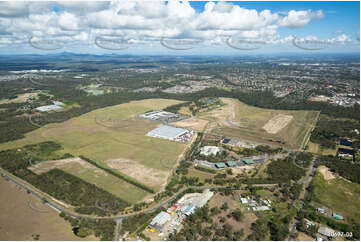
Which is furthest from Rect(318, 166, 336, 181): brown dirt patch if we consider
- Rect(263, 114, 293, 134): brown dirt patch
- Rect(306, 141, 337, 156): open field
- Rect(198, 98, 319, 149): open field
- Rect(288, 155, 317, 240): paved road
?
Rect(263, 114, 293, 134): brown dirt patch

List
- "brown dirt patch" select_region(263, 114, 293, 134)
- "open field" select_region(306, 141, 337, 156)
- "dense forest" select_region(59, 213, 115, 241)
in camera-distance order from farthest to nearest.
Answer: "brown dirt patch" select_region(263, 114, 293, 134)
"open field" select_region(306, 141, 337, 156)
"dense forest" select_region(59, 213, 115, 241)

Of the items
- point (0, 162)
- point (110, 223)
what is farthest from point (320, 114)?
point (0, 162)

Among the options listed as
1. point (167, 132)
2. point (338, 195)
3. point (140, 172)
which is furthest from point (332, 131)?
point (140, 172)

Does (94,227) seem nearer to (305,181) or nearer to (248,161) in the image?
(248,161)

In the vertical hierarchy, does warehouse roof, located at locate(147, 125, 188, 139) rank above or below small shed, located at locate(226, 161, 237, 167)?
below

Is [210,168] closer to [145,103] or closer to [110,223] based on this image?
[110,223]

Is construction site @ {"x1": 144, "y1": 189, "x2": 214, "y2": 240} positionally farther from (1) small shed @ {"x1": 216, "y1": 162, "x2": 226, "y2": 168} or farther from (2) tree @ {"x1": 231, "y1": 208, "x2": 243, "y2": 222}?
(1) small shed @ {"x1": 216, "y1": 162, "x2": 226, "y2": 168}
